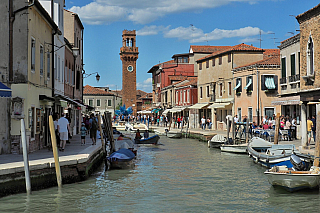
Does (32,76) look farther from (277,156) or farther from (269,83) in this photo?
(269,83)

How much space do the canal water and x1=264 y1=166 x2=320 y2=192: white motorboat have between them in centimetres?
23

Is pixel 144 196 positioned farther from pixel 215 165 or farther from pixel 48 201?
pixel 215 165

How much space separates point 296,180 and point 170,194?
3.64 m

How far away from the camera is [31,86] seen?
15.2 m

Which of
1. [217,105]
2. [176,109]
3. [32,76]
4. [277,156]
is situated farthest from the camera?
[176,109]

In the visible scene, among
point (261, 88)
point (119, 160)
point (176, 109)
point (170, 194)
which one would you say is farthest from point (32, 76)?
point (176, 109)

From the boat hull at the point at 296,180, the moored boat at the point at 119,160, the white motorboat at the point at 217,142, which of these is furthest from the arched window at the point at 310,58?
the white motorboat at the point at 217,142

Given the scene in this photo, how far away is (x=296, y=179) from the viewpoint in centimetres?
1224

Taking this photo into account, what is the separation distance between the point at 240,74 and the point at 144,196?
25.2 metres

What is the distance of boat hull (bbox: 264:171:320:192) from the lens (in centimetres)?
1218

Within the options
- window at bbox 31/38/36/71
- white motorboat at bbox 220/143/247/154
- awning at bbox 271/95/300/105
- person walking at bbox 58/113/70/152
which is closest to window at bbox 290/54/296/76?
awning at bbox 271/95/300/105

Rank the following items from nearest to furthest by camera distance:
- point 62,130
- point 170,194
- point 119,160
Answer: point 170,194 < point 62,130 < point 119,160

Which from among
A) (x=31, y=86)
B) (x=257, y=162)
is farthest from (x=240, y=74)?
(x=31, y=86)

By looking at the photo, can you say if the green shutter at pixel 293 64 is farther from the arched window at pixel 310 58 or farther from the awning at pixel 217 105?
the awning at pixel 217 105
